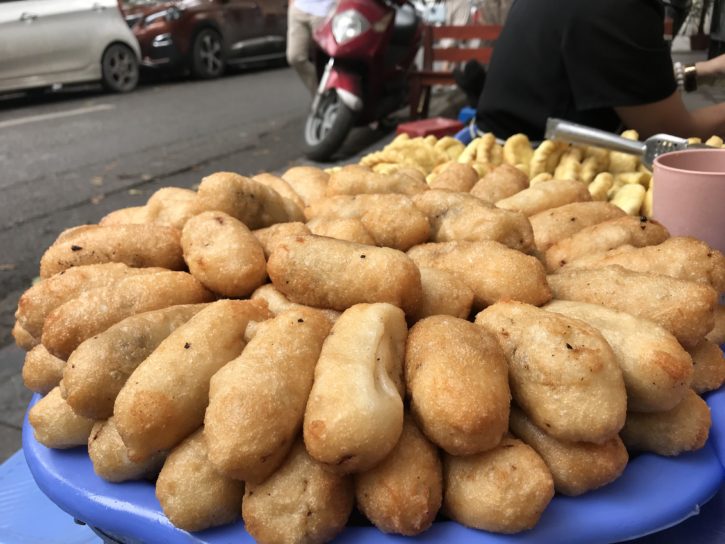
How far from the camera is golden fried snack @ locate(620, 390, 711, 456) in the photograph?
1.11m

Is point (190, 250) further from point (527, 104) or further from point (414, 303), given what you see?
point (527, 104)

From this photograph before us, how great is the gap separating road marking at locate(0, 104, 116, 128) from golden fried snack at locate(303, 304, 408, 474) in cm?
885

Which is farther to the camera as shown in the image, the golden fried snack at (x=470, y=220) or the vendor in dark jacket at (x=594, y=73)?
the vendor in dark jacket at (x=594, y=73)

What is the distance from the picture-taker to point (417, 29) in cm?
771

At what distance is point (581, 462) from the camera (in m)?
1.04

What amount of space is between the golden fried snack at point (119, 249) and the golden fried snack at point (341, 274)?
33 cm

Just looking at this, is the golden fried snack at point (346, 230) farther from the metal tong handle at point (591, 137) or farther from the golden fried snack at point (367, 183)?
the metal tong handle at point (591, 137)

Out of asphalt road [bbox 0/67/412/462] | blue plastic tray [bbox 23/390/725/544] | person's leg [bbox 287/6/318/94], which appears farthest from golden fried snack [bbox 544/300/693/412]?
person's leg [bbox 287/6/318/94]

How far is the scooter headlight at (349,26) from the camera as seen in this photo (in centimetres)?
636

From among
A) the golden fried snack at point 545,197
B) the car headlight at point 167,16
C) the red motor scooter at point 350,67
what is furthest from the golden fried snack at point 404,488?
the car headlight at point 167,16

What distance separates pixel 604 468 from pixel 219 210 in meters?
0.98

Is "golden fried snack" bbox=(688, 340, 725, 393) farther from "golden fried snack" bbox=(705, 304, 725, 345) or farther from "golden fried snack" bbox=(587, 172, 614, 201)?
"golden fried snack" bbox=(587, 172, 614, 201)

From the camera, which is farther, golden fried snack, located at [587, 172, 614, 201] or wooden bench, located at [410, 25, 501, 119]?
wooden bench, located at [410, 25, 501, 119]

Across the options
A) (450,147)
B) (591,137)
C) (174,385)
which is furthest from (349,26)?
(174,385)
